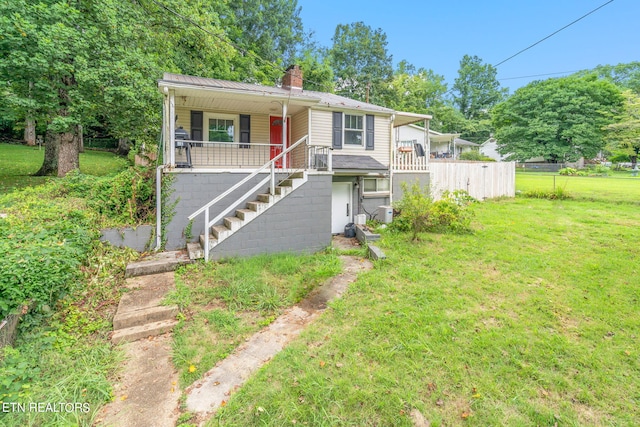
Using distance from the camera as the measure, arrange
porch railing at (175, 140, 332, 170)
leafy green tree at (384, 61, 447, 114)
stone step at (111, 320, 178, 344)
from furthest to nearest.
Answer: leafy green tree at (384, 61, 447, 114)
porch railing at (175, 140, 332, 170)
stone step at (111, 320, 178, 344)

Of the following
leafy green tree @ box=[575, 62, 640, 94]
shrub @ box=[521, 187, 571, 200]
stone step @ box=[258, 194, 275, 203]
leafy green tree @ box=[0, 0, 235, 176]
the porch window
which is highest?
leafy green tree @ box=[575, 62, 640, 94]

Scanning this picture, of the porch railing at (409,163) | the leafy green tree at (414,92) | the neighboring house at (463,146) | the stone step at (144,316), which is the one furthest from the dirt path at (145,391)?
the neighboring house at (463,146)

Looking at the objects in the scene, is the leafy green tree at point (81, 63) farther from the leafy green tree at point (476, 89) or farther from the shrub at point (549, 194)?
the leafy green tree at point (476, 89)

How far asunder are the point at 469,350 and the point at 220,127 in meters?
8.98

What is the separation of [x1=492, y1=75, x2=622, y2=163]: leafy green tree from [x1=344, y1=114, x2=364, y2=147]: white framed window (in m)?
26.8

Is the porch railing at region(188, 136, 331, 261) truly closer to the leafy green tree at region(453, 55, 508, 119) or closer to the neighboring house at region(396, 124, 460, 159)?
the neighboring house at region(396, 124, 460, 159)

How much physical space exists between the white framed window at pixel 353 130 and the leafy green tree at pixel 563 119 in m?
26.8

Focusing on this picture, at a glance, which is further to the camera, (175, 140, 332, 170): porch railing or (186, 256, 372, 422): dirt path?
(175, 140, 332, 170): porch railing

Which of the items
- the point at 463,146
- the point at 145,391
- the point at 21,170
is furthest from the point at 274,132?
the point at 463,146

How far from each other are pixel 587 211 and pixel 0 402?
48.0ft

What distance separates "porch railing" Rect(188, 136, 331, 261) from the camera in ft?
19.8

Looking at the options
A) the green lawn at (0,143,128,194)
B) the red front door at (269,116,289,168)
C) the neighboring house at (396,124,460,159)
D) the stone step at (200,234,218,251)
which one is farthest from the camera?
the neighboring house at (396,124,460,159)

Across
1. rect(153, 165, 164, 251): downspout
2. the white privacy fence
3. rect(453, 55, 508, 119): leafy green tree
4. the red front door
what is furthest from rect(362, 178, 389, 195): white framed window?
rect(453, 55, 508, 119): leafy green tree

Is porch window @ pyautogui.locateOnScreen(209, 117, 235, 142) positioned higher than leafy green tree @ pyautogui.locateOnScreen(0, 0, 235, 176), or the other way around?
leafy green tree @ pyautogui.locateOnScreen(0, 0, 235, 176)
